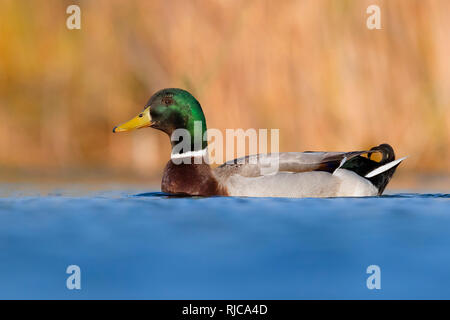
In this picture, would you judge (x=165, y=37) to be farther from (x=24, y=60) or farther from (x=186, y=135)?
(x=186, y=135)

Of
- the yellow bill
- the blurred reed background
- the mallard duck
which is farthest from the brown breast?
the blurred reed background

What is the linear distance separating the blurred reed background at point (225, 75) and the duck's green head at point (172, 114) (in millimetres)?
1563

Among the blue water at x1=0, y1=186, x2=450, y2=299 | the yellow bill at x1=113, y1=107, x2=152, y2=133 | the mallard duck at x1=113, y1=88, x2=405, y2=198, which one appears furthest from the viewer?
the yellow bill at x1=113, y1=107, x2=152, y2=133

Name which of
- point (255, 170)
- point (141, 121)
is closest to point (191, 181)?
point (255, 170)

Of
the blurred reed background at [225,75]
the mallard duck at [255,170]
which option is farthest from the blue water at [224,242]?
the blurred reed background at [225,75]

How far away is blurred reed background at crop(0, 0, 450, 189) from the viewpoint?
20.9ft

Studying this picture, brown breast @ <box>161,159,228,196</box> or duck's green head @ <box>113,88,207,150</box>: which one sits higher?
duck's green head @ <box>113,88,207,150</box>

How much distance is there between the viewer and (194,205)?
386 cm

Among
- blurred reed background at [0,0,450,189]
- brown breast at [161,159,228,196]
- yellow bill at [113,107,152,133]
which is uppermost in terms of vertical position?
blurred reed background at [0,0,450,189]

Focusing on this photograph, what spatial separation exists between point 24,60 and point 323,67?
3264 millimetres

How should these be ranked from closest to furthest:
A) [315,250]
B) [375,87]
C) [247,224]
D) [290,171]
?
[315,250] → [247,224] → [290,171] → [375,87]

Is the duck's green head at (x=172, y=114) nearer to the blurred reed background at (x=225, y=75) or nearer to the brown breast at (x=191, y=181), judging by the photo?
A: the brown breast at (x=191, y=181)

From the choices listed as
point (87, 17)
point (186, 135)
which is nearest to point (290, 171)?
point (186, 135)

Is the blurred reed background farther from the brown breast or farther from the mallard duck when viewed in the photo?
the brown breast
